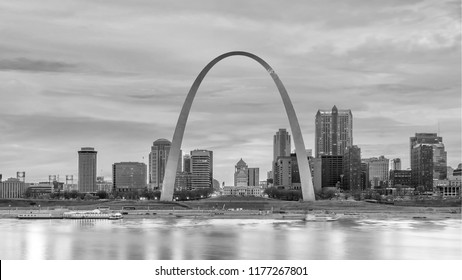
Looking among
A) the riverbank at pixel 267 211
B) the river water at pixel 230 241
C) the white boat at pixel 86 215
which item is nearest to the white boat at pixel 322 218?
the riverbank at pixel 267 211

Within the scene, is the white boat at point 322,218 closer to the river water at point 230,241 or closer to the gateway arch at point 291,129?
the river water at point 230,241

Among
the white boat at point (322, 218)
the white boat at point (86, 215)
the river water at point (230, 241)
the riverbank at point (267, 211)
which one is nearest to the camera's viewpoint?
the river water at point (230, 241)

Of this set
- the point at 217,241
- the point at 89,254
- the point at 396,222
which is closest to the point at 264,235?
the point at 217,241

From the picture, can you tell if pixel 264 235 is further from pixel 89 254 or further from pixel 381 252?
pixel 89 254

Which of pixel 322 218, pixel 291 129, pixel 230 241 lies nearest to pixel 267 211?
pixel 291 129

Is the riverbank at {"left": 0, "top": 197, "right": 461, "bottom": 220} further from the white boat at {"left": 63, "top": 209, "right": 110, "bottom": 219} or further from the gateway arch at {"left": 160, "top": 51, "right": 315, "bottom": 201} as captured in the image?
the gateway arch at {"left": 160, "top": 51, "right": 315, "bottom": 201}

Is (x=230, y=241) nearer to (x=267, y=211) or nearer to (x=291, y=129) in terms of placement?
(x=267, y=211)
